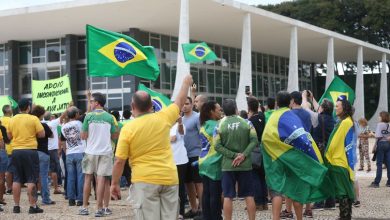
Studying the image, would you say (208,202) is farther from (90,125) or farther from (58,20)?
(58,20)

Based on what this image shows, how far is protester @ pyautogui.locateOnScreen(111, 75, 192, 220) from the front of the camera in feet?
16.7

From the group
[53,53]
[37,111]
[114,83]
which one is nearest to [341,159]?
[37,111]

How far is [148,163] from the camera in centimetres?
512

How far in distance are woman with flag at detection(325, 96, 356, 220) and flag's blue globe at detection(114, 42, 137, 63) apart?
329 cm

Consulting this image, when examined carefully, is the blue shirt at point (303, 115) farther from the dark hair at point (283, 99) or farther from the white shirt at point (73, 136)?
the white shirt at point (73, 136)

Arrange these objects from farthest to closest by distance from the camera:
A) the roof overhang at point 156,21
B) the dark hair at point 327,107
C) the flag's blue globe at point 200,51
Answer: the roof overhang at point 156,21
the flag's blue globe at point 200,51
the dark hair at point 327,107

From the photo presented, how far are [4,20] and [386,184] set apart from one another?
23004 millimetres

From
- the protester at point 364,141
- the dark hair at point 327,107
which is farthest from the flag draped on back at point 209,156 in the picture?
the protester at point 364,141

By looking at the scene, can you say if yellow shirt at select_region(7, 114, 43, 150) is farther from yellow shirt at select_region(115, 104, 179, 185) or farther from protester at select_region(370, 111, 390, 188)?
protester at select_region(370, 111, 390, 188)

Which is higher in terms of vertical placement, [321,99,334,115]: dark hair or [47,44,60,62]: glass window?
[47,44,60,62]: glass window

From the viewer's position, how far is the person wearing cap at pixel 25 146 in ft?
32.0

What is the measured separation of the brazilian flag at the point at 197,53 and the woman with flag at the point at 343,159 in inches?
375

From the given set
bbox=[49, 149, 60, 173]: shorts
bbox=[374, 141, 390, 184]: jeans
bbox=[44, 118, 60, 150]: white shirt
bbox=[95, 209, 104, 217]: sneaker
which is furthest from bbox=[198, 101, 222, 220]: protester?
bbox=[374, 141, 390, 184]: jeans

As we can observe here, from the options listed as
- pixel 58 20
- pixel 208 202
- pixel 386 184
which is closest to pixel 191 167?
pixel 208 202
